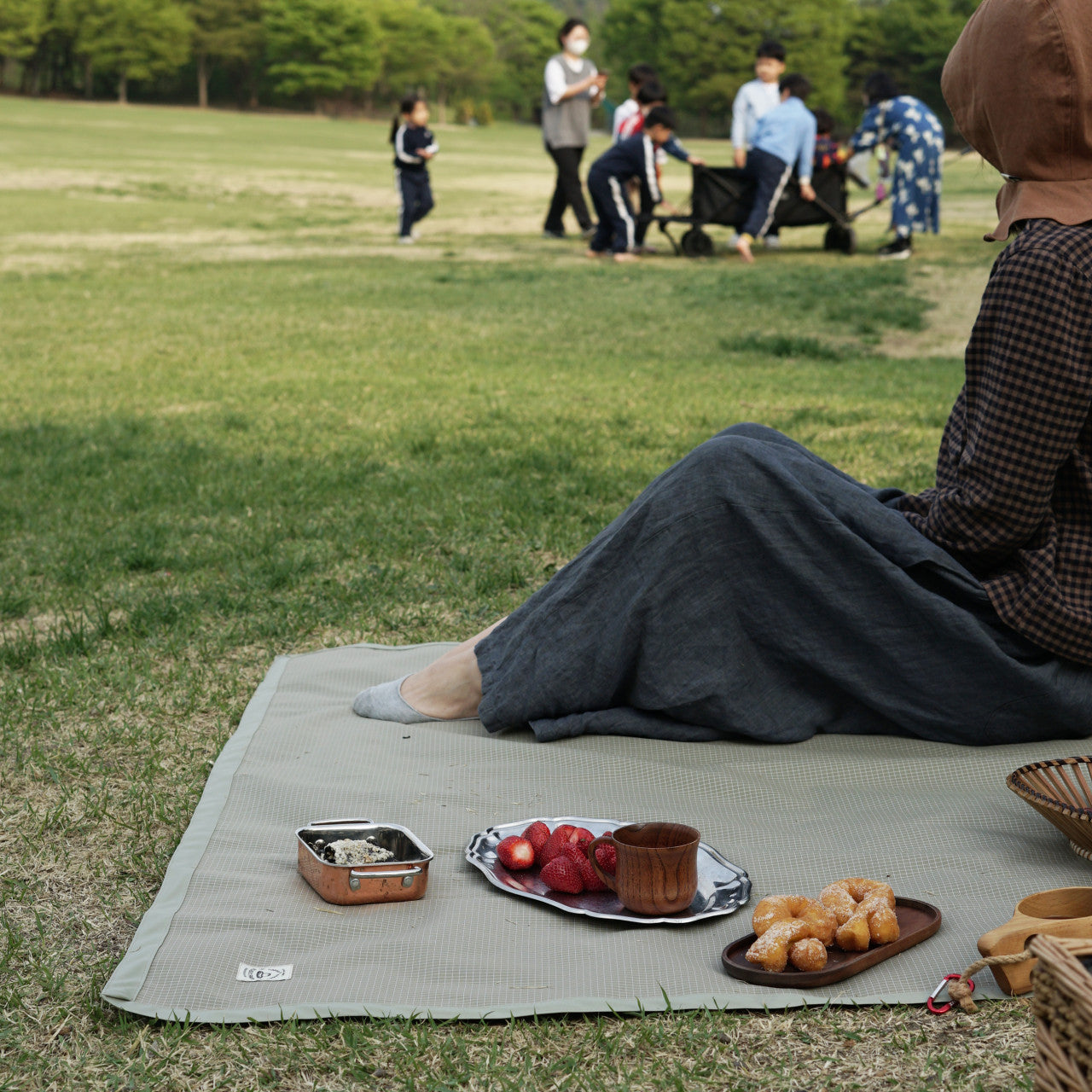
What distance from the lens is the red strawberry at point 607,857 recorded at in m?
A: 2.50

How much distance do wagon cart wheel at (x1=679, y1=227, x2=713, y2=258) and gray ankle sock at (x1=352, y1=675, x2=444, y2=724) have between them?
11626 millimetres

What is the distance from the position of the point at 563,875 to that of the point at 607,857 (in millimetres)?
92

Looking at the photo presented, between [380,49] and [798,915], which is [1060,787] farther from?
[380,49]

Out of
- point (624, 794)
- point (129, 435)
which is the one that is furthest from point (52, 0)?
point (624, 794)

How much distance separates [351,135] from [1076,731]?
5874cm

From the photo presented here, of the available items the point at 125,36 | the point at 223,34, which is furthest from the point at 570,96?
the point at 223,34

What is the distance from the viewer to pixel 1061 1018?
1.48 metres

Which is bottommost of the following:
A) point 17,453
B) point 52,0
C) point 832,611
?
point 17,453

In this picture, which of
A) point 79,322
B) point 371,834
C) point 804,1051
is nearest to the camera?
point 804,1051

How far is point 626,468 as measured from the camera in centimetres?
603

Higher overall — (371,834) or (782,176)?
(782,176)

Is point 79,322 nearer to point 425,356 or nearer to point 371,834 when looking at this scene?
point 425,356

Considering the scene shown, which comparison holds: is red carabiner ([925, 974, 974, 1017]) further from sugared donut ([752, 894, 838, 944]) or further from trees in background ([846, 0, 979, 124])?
trees in background ([846, 0, 979, 124])

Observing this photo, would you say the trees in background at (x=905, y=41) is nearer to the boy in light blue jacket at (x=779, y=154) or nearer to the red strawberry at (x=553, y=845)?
the boy in light blue jacket at (x=779, y=154)
